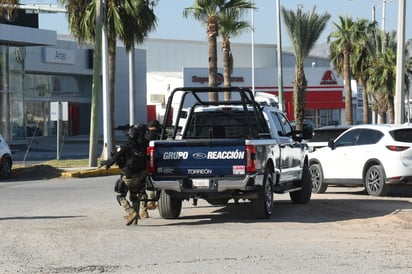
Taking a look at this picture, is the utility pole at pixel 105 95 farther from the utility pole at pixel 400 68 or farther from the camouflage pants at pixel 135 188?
the camouflage pants at pixel 135 188

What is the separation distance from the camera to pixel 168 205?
13695 millimetres

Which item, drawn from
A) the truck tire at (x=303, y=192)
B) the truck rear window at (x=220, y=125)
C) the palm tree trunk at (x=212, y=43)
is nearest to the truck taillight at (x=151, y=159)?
the truck rear window at (x=220, y=125)

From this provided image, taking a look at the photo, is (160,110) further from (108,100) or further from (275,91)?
(108,100)

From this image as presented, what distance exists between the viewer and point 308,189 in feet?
53.0

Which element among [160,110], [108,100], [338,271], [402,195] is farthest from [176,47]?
[338,271]

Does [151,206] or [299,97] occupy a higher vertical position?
[299,97]

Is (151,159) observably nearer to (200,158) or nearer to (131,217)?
(200,158)

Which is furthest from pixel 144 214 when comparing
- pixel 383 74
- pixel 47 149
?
pixel 383 74

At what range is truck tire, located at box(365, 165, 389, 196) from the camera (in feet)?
57.9

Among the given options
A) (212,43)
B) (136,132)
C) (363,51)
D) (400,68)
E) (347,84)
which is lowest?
(136,132)

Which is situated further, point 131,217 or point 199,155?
point 199,155

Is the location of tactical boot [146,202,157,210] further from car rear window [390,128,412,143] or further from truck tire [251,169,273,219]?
car rear window [390,128,412,143]

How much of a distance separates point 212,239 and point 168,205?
2.45 metres

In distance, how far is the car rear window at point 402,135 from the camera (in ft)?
57.8
